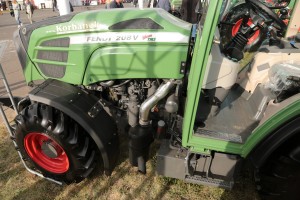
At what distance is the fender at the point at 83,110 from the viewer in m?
Answer: 1.98

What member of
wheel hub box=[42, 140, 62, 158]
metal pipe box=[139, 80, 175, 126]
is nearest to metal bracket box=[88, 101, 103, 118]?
metal pipe box=[139, 80, 175, 126]

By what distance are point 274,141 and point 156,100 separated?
0.97 meters

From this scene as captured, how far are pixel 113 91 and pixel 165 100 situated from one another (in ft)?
1.73

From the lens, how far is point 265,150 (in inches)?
69.1

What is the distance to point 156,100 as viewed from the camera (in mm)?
2062

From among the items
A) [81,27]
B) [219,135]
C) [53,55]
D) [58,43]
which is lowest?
[219,135]

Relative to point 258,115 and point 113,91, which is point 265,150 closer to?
point 258,115

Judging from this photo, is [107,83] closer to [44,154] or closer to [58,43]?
[58,43]

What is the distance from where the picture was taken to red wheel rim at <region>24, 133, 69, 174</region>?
2.22 m

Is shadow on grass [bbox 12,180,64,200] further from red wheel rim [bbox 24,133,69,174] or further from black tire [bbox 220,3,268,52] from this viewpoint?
black tire [bbox 220,3,268,52]

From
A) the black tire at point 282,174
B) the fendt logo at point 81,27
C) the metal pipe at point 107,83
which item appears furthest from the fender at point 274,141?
the fendt logo at point 81,27

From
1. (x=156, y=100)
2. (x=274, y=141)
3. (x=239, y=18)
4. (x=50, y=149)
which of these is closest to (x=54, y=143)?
(x=50, y=149)

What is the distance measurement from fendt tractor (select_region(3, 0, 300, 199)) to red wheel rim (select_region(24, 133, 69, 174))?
10 mm

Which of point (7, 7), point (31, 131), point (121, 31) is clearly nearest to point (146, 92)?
point (121, 31)
